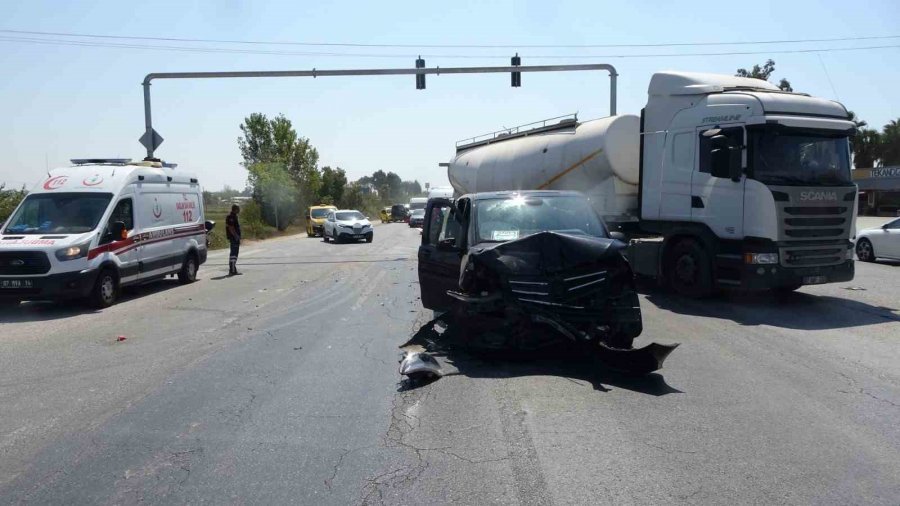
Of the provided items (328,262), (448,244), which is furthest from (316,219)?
(448,244)

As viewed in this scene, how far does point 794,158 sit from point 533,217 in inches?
205

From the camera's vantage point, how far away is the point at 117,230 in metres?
13.9

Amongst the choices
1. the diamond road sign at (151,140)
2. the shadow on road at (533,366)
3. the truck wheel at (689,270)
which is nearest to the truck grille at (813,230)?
the truck wheel at (689,270)

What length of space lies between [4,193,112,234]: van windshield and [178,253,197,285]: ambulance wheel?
3.52m

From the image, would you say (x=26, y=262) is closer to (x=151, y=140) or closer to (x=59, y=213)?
(x=59, y=213)

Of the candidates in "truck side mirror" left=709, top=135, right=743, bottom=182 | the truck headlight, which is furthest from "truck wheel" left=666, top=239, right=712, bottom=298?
"truck side mirror" left=709, top=135, right=743, bottom=182

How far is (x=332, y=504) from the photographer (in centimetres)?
432

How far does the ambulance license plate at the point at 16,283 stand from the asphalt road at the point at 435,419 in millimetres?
1825

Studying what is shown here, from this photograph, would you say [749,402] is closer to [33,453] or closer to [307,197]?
[33,453]

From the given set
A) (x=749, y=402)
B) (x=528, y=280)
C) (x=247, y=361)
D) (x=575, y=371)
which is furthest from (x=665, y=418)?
(x=247, y=361)

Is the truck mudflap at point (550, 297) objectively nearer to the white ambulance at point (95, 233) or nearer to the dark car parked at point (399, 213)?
the white ambulance at point (95, 233)

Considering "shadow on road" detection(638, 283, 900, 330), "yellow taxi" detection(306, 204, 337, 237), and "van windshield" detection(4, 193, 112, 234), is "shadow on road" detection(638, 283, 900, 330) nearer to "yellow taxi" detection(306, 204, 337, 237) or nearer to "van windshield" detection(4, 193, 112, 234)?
"van windshield" detection(4, 193, 112, 234)

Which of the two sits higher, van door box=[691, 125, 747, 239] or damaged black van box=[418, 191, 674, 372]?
van door box=[691, 125, 747, 239]

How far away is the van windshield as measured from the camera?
44.5 feet
